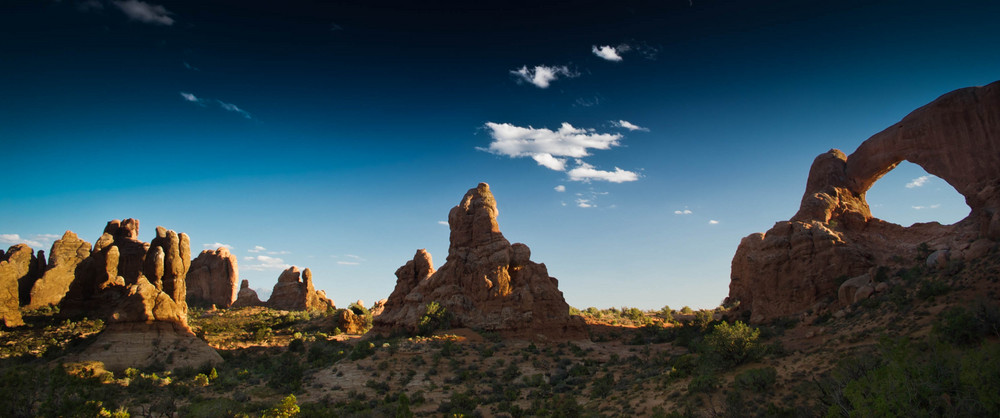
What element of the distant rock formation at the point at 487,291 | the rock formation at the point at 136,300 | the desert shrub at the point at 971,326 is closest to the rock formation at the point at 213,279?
the rock formation at the point at 136,300

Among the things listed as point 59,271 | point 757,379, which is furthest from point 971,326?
point 59,271

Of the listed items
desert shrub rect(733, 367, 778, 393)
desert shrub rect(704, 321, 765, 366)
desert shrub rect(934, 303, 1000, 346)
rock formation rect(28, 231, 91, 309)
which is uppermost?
rock formation rect(28, 231, 91, 309)

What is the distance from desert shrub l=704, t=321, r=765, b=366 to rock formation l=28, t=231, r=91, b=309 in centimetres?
5335

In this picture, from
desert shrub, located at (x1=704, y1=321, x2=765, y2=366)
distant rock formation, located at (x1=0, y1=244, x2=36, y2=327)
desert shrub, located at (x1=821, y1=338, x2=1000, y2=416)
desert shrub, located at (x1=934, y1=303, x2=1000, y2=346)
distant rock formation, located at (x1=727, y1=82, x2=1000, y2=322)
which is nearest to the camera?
desert shrub, located at (x1=821, y1=338, x2=1000, y2=416)

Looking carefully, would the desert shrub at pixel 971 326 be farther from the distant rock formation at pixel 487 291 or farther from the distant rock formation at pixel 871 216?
the distant rock formation at pixel 487 291

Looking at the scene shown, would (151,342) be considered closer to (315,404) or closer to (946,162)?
(315,404)

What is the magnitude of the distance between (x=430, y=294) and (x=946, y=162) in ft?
145

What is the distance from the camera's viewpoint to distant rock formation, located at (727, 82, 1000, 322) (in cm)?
3112

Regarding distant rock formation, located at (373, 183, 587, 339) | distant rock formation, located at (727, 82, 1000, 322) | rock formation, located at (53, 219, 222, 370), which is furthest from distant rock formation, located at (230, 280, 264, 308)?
distant rock formation, located at (727, 82, 1000, 322)

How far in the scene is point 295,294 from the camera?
7662 centimetres

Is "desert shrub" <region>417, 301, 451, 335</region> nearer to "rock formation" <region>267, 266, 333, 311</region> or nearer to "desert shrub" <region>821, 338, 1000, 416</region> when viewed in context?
"desert shrub" <region>821, 338, 1000, 416</region>

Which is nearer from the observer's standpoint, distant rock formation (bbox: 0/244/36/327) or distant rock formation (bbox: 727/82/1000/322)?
distant rock formation (bbox: 727/82/1000/322)

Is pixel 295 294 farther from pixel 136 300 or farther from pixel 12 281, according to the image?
pixel 136 300

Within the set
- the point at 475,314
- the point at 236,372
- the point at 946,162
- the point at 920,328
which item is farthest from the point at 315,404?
the point at 946,162
